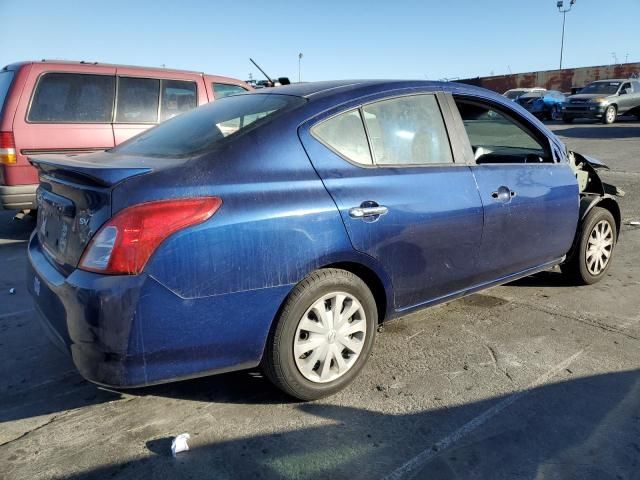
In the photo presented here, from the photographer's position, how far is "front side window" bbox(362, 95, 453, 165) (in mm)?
3057

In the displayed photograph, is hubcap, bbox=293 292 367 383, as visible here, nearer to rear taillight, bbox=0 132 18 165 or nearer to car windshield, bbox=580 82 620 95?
rear taillight, bbox=0 132 18 165

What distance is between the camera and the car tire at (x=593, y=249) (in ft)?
14.5

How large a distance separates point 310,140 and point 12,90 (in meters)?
4.64

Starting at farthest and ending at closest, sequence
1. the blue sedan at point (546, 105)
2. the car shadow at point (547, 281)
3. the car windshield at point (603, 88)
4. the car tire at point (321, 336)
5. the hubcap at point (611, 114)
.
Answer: the blue sedan at point (546, 105), the car windshield at point (603, 88), the hubcap at point (611, 114), the car shadow at point (547, 281), the car tire at point (321, 336)

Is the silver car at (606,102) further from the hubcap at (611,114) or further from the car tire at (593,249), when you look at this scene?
the car tire at (593,249)

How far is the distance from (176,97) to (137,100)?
23.2 inches

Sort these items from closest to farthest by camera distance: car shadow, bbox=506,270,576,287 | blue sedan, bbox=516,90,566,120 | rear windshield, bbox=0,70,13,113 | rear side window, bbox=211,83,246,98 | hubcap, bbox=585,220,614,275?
hubcap, bbox=585,220,614,275, car shadow, bbox=506,270,576,287, rear windshield, bbox=0,70,13,113, rear side window, bbox=211,83,246,98, blue sedan, bbox=516,90,566,120

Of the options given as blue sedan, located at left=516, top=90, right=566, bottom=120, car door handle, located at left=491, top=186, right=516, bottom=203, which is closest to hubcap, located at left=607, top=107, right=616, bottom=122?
blue sedan, located at left=516, top=90, right=566, bottom=120

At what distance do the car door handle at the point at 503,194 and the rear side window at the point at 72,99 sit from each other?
194 inches

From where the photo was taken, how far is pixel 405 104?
127 inches

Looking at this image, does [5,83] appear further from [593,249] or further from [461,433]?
[593,249]

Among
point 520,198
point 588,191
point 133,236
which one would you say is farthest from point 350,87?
point 588,191

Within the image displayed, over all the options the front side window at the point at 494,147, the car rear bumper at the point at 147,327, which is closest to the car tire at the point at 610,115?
the front side window at the point at 494,147

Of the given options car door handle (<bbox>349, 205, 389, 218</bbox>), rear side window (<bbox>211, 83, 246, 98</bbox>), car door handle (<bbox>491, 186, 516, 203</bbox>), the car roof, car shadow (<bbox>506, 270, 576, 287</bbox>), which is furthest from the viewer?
rear side window (<bbox>211, 83, 246, 98</bbox>)
